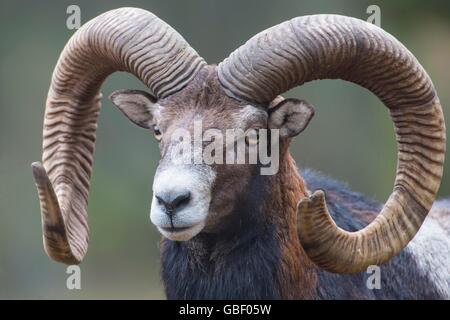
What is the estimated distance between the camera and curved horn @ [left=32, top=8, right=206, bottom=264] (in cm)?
892

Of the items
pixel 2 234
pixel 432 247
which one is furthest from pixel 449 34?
pixel 432 247

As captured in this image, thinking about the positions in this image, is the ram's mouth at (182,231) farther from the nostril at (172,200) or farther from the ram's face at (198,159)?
the nostril at (172,200)

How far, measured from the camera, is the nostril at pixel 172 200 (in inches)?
315

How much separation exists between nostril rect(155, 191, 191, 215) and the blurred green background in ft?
35.6

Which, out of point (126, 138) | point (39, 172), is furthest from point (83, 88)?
point (126, 138)

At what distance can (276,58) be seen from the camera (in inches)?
340

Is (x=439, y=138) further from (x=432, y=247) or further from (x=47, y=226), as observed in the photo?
(x=47, y=226)

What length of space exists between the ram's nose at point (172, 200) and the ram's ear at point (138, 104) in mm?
1287

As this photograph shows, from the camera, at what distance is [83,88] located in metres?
9.84

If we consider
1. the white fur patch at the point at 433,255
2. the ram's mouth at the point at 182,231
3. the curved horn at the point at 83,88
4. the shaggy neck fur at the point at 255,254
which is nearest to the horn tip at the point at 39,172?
the curved horn at the point at 83,88

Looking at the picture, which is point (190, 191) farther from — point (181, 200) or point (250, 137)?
point (250, 137)

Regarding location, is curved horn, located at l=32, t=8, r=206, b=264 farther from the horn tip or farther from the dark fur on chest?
the dark fur on chest

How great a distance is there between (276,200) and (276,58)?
3.73 ft

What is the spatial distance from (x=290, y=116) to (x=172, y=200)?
1.38 m
